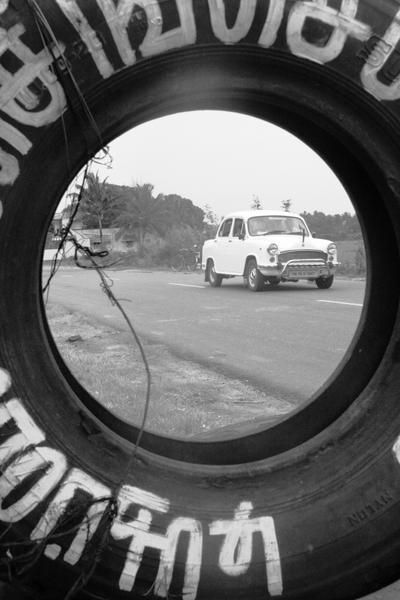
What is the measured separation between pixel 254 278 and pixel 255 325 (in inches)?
215

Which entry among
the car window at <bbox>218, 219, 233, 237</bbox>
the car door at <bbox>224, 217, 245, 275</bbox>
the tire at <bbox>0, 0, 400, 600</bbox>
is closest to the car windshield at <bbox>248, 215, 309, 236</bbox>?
the car door at <bbox>224, 217, 245, 275</bbox>

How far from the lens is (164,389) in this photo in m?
4.52

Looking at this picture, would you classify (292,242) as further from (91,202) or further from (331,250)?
(91,202)

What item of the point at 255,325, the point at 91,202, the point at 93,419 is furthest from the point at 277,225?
the point at 93,419

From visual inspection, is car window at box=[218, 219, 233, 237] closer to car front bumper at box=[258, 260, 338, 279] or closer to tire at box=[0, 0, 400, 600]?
car front bumper at box=[258, 260, 338, 279]

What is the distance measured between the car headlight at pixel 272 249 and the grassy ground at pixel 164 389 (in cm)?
677

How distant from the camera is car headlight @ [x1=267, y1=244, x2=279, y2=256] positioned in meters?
12.7

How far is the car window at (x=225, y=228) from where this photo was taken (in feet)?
47.9

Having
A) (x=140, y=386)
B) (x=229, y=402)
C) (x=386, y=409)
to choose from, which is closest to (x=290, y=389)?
(x=229, y=402)

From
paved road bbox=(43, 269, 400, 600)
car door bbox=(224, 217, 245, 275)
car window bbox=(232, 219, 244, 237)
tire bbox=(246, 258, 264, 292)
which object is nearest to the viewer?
paved road bbox=(43, 269, 400, 600)

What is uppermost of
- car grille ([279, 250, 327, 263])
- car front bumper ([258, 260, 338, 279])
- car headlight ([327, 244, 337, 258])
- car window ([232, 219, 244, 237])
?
car window ([232, 219, 244, 237])

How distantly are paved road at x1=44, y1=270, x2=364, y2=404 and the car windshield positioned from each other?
1.29 m

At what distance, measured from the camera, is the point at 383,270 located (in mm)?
1517

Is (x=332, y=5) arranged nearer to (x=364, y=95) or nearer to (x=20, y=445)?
(x=364, y=95)
